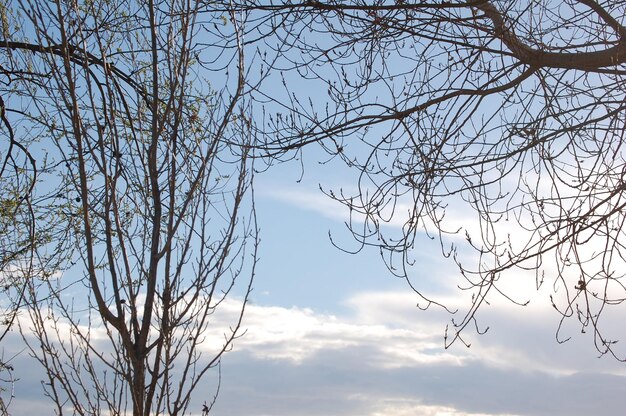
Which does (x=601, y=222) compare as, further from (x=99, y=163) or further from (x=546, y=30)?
(x=99, y=163)

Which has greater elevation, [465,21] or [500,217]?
[465,21]

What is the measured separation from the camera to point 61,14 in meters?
3.66

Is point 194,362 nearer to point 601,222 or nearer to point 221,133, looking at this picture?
point 221,133

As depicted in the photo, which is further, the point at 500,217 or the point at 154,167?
the point at 500,217

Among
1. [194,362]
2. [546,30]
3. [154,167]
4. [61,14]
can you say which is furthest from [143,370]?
[546,30]

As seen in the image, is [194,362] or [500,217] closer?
[194,362]

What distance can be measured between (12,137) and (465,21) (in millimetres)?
4896

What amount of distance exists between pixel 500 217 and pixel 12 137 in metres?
5.16

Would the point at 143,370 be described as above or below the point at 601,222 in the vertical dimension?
below

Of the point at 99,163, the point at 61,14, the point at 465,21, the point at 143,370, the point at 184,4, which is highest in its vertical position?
the point at 465,21

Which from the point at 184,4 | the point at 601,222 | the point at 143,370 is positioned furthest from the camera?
the point at 601,222

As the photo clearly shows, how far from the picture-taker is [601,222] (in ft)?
16.1

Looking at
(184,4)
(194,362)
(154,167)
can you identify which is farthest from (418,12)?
(194,362)

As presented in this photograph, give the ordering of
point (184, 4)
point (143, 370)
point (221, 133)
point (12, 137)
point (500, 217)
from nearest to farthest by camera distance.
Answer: point (143, 370) → point (221, 133) → point (184, 4) → point (500, 217) → point (12, 137)
